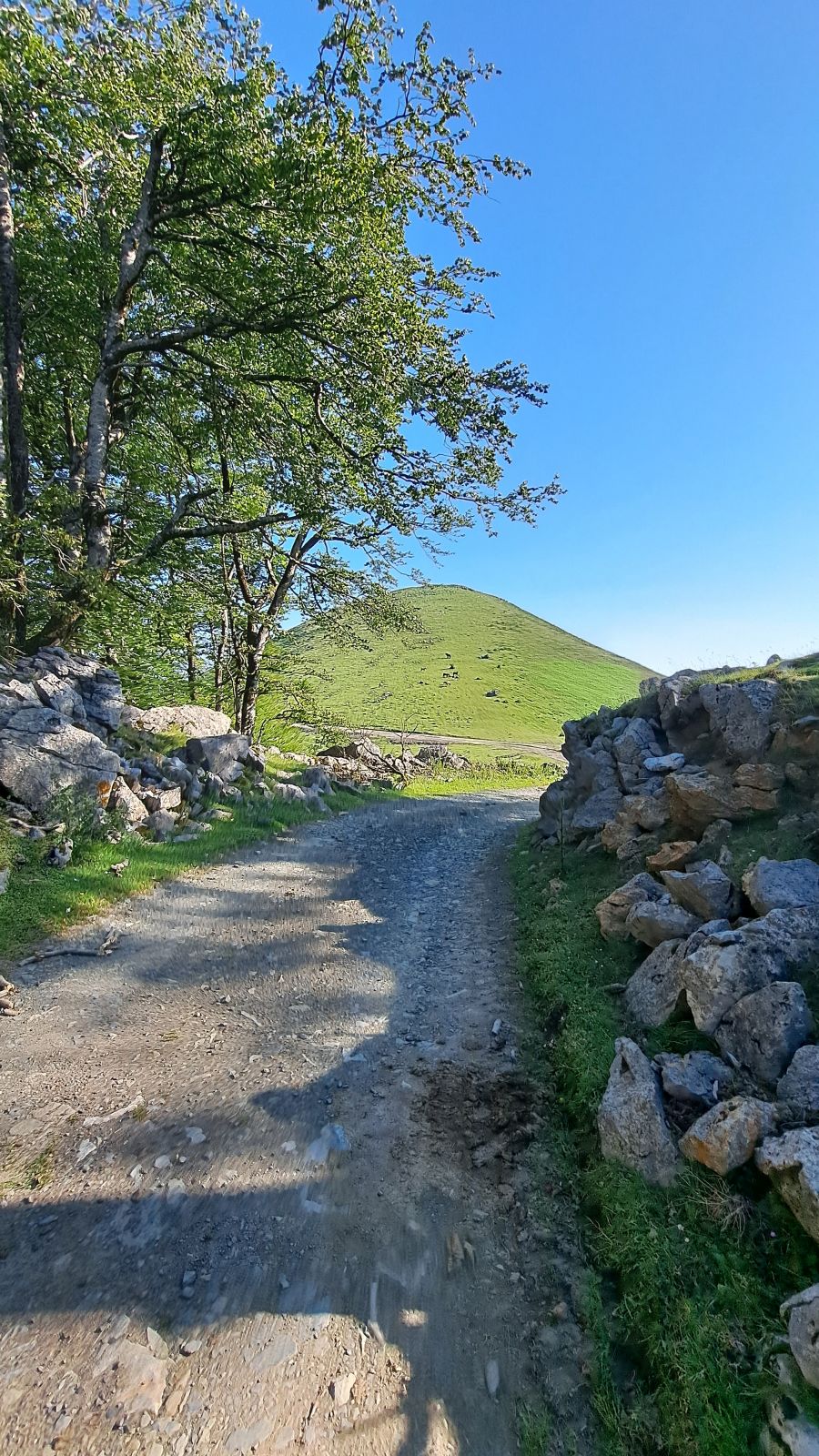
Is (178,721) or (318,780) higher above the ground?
(178,721)

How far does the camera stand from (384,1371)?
103 inches

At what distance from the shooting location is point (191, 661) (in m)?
19.1

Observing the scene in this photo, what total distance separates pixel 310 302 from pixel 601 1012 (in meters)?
12.9

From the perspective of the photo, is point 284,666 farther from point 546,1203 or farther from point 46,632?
point 546,1203

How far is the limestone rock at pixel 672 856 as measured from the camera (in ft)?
20.2

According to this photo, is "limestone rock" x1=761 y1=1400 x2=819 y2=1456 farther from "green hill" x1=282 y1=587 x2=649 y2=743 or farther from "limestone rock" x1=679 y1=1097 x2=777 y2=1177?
"green hill" x1=282 y1=587 x2=649 y2=743

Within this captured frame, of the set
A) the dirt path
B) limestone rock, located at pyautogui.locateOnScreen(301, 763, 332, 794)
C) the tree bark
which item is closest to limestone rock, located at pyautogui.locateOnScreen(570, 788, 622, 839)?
the dirt path

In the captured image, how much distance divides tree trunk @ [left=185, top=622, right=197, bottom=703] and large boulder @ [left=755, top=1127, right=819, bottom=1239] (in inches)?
600

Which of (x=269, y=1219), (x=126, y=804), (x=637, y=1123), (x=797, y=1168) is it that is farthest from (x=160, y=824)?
(x=797, y=1168)

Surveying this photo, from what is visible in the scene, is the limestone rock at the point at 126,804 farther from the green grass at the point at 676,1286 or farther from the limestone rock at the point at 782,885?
the limestone rock at the point at 782,885

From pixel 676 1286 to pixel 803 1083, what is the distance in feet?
4.27

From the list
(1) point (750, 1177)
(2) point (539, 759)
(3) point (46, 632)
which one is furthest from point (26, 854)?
(2) point (539, 759)

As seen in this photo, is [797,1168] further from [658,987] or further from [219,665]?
[219,665]

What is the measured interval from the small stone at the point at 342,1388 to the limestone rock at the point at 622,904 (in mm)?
4113
